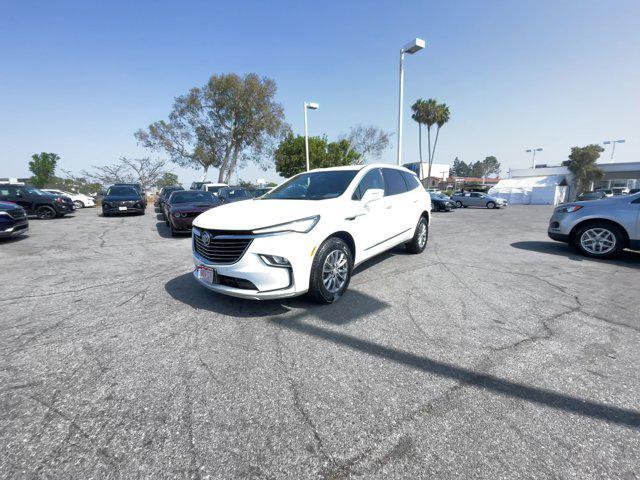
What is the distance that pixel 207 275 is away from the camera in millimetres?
3340

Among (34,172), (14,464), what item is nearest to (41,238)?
(14,464)

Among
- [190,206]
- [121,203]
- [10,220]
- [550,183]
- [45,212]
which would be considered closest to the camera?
[10,220]

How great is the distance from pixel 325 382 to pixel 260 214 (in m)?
1.95

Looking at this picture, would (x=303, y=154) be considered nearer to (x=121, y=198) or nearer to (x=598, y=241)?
(x=121, y=198)

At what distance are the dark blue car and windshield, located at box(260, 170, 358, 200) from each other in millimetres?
7598

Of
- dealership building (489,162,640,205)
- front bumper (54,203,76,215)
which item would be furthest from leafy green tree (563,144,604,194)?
front bumper (54,203,76,215)

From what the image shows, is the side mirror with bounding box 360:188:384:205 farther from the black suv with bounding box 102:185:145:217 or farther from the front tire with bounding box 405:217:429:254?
the black suv with bounding box 102:185:145:217

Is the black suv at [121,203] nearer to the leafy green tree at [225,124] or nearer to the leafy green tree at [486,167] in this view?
the leafy green tree at [225,124]

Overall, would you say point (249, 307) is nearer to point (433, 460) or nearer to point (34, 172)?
point (433, 460)

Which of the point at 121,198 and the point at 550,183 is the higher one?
the point at 121,198

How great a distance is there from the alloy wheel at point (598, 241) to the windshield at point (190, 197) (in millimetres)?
9983

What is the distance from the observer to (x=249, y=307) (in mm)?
3506

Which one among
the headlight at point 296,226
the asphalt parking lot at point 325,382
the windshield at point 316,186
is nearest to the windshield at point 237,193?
the windshield at point 316,186

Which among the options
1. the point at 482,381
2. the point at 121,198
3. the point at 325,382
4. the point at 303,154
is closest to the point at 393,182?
the point at 482,381
